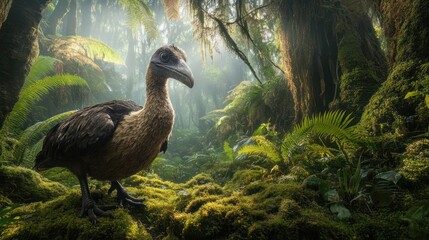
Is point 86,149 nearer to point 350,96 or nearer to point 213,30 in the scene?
point 350,96

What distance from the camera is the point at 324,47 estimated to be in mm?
4961

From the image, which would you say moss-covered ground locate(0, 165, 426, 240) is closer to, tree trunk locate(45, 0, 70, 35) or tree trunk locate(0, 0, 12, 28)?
tree trunk locate(0, 0, 12, 28)

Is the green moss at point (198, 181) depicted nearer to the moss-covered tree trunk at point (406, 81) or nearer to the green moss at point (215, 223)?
the green moss at point (215, 223)

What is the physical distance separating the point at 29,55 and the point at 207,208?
391 cm

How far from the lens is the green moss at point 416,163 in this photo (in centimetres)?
219

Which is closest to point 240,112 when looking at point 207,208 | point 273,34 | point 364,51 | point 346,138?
point 273,34

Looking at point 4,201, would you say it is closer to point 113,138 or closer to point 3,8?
point 113,138

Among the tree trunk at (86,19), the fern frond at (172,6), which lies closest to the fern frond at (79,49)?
the fern frond at (172,6)

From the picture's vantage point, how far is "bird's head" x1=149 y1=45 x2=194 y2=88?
2.69 metres

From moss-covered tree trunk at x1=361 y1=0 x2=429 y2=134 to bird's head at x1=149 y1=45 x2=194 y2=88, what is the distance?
2.16 m

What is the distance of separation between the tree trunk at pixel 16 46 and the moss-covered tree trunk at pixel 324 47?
4.14 meters

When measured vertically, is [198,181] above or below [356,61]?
below

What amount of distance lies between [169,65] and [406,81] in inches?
101

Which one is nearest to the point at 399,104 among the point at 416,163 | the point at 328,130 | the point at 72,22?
the point at 328,130
